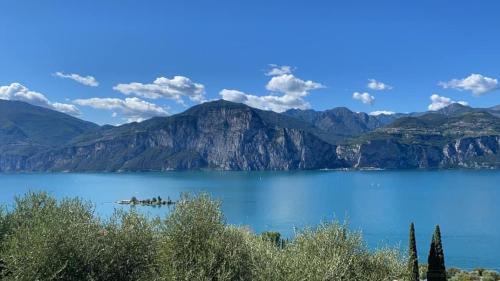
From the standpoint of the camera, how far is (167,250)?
30344mm

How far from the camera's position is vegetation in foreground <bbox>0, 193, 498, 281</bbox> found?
28469 mm

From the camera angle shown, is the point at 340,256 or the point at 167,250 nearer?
the point at 167,250

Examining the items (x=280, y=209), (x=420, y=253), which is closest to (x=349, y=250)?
(x=420, y=253)

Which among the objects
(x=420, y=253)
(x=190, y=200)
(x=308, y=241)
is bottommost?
(x=420, y=253)

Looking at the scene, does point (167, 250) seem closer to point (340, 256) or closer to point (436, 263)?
point (340, 256)

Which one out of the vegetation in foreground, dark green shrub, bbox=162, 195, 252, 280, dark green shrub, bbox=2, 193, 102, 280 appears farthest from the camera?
dark green shrub, bbox=162, 195, 252, 280

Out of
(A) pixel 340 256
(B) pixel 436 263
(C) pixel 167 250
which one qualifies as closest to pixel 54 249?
(C) pixel 167 250

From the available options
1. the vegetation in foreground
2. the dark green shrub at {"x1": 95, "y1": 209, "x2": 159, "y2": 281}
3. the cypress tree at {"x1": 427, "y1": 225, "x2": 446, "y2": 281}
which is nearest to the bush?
the vegetation in foreground

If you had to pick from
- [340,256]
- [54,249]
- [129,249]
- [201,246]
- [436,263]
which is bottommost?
[436,263]

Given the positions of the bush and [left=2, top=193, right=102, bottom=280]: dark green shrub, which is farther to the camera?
the bush

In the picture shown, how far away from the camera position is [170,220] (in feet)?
106

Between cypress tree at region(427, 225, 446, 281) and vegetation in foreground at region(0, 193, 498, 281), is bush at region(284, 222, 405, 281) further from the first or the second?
cypress tree at region(427, 225, 446, 281)

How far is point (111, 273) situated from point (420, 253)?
299ft

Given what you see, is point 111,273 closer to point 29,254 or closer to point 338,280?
point 29,254
